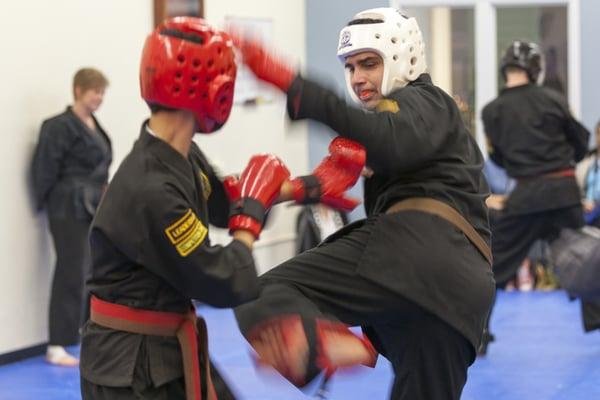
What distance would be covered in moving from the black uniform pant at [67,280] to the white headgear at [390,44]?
3.93 meters

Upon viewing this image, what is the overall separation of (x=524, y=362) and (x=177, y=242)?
14.4 feet

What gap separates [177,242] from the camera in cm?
286

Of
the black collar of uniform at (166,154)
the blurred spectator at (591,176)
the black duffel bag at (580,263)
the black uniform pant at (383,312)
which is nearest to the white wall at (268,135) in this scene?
the blurred spectator at (591,176)

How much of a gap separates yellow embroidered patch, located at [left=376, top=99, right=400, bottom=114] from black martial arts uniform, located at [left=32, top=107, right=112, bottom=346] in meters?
3.98

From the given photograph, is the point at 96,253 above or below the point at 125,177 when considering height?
below

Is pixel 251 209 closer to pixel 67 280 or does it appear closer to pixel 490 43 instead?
pixel 67 280

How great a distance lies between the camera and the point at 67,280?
23.8 ft

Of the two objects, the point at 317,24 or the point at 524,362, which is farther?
the point at 317,24

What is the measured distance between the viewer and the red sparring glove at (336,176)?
3.53 meters

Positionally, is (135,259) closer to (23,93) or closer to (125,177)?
(125,177)

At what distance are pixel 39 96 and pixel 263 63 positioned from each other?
173 inches

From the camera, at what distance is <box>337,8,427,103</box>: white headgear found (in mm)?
3668

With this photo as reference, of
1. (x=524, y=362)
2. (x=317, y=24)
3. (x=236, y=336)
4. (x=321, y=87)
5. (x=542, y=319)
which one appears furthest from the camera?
(x=317, y=24)

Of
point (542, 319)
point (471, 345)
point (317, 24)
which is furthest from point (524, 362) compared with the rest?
point (317, 24)
